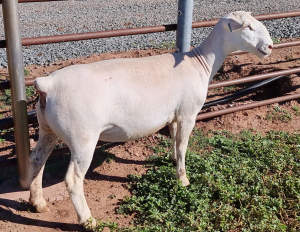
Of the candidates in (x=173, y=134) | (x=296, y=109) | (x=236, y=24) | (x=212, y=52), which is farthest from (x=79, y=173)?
(x=296, y=109)

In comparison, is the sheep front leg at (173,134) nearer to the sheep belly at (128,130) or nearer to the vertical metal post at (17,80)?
the sheep belly at (128,130)

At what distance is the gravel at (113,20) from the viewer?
7.71 meters

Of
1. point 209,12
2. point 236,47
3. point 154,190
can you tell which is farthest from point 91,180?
point 209,12

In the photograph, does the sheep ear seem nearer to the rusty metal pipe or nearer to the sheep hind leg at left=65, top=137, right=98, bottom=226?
the rusty metal pipe

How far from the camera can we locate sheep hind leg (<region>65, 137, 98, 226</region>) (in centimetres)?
304

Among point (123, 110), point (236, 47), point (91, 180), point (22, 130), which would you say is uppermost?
point (236, 47)

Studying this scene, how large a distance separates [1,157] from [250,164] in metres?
2.73

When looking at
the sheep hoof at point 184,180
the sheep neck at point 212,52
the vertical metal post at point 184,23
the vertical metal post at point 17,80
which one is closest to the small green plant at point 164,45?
the vertical metal post at point 184,23

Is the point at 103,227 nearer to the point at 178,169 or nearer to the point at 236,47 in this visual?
the point at 178,169

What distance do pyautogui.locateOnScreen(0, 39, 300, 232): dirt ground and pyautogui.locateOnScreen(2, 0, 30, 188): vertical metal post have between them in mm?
319

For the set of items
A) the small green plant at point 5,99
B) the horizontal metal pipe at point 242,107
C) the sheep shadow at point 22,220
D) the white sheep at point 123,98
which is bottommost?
the sheep shadow at point 22,220

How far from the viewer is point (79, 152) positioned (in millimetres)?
3029

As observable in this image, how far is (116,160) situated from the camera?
4.27 meters

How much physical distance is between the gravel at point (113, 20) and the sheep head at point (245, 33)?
431 cm
